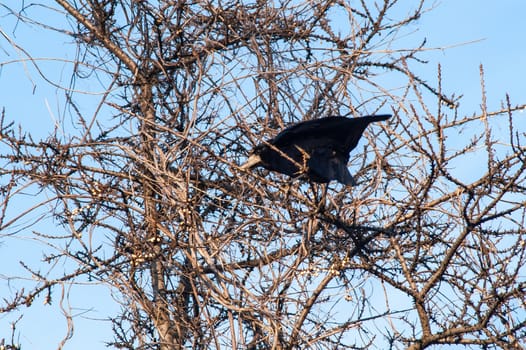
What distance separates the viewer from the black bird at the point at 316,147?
15.9ft

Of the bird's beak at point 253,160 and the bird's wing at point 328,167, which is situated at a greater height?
the bird's beak at point 253,160

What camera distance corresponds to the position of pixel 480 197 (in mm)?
4199

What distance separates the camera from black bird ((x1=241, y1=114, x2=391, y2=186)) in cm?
484

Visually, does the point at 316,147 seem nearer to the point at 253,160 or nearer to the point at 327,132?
the point at 327,132

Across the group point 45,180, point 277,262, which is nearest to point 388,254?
point 277,262

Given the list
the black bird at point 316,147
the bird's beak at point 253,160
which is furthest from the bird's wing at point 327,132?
the bird's beak at point 253,160

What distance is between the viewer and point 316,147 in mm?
5023

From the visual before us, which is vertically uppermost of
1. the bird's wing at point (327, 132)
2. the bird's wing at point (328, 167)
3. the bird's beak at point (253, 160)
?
the bird's wing at point (327, 132)

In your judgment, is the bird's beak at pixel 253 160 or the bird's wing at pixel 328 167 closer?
the bird's wing at pixel 328 167

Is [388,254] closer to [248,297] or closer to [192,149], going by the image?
[248,297]

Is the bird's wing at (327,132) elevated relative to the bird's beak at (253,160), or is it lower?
elevated

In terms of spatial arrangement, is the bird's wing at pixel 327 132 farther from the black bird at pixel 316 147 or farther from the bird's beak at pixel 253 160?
the bird's beak at pixel 253 160

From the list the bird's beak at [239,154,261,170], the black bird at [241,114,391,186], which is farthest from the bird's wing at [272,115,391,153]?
the bird's beak at [239,154,261,170]

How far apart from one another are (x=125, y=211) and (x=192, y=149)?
2.05 feet
